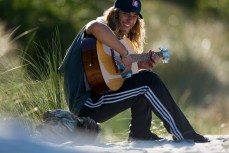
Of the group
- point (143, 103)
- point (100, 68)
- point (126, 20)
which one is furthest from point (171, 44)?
point (143, 103)

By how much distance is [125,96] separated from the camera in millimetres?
6840

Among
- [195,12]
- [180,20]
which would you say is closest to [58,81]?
[180,20]

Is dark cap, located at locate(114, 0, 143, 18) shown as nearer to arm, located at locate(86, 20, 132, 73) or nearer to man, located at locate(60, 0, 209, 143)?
man, located at locate(60, 0, 209, 143)

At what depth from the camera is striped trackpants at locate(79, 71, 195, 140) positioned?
22.2ft

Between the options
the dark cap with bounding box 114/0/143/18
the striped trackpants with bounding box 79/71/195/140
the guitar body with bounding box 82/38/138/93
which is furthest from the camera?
the dark cap with bounding box 114/0/143/18

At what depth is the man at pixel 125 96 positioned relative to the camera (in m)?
6.78

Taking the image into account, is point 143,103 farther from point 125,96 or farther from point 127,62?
point 127,62

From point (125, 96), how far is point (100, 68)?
35 centimetres

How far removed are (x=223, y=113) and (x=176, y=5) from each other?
36.7 feet

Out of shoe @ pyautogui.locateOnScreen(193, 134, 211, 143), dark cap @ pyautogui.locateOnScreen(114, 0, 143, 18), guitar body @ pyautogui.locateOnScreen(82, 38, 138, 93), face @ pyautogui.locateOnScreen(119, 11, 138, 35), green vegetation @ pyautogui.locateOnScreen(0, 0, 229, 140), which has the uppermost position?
green vegetation @ pyautogui.locateOnScreen(0, 0, 229, 140)

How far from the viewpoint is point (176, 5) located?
25156mm

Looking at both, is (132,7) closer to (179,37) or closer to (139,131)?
(139,131)

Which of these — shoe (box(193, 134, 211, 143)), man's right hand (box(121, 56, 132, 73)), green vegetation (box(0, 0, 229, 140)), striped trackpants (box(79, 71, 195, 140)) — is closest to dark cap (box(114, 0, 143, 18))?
man's right hand (box(121, 56, 132, 73))

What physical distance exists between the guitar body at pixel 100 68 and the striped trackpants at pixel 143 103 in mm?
72
